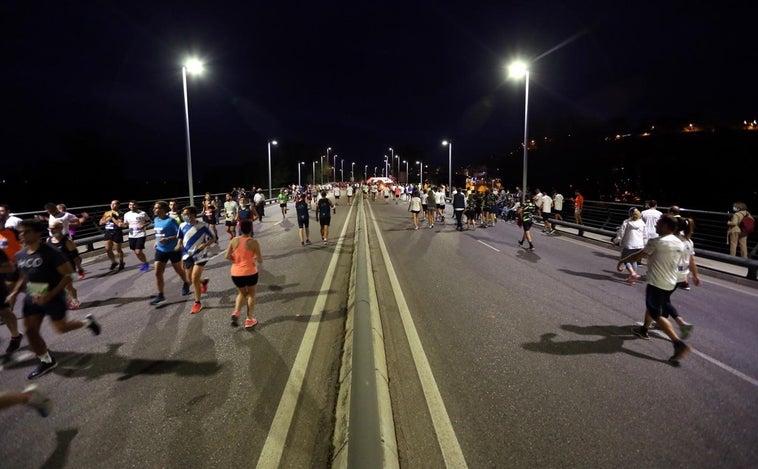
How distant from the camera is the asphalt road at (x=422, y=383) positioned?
10.8 ft

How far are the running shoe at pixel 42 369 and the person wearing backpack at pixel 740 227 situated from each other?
15065 millimetres

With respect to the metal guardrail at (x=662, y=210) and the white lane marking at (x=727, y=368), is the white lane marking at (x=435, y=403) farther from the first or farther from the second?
the metal guardrail at (x=662, y=210)

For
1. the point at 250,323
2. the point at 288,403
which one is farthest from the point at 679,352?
the point at 250,323

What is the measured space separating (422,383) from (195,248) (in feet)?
15.7

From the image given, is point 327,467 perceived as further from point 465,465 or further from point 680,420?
point 680,420

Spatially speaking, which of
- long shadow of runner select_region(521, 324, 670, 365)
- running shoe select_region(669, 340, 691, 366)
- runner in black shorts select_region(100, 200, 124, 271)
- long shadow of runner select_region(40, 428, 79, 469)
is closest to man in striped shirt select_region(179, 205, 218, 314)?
long shadow of runner select_region(40, 428, 79, 469)

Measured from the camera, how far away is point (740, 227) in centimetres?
1116

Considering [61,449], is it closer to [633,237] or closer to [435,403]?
[435,403]

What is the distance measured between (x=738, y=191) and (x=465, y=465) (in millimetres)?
44771

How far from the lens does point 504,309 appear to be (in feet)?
22.7

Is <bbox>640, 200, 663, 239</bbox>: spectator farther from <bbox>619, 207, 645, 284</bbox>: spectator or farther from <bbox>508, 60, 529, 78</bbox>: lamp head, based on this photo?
<bbox>508, 60, 529, 78</bbox>: lamp head

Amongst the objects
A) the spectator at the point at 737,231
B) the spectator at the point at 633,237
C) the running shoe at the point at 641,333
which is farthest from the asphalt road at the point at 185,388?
the spectator at the point at 737,231

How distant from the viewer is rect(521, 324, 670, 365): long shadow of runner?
5.16 meters

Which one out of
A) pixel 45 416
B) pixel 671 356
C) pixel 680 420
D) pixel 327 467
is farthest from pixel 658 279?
pixel 45 416
